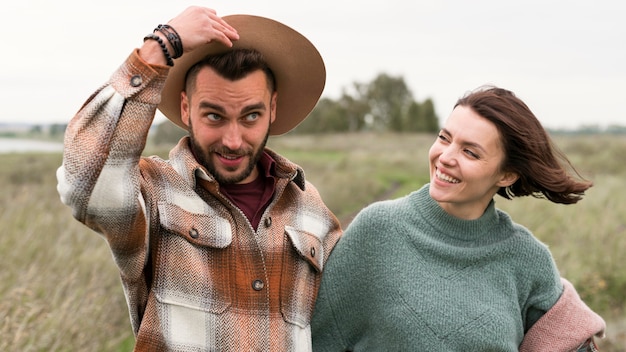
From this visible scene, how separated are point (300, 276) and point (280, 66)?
87cm

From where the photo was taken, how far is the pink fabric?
120 inches

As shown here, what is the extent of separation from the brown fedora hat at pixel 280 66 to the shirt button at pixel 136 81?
471 mm

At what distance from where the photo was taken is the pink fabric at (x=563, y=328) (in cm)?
305

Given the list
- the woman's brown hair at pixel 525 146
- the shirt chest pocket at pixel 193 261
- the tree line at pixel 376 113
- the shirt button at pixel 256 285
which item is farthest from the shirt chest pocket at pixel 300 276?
the tree line at pixel 376 113

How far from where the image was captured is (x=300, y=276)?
3.04m

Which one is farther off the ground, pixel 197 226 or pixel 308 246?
pixel 197 226

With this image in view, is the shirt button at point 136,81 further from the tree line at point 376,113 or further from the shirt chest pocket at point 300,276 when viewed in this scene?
the tree line at point 376,113

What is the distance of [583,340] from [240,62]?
179 cm

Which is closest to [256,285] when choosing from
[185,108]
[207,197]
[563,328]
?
[207,197]

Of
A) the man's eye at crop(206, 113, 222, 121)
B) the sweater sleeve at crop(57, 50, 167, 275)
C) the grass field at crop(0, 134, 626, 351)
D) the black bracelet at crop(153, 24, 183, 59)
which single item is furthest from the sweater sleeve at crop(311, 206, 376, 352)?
the grass field at crop(0, 134, 626, 351)

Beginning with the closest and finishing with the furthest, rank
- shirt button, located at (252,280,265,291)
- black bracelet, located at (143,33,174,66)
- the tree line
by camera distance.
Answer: black bracelet, located at (143,33,174,66) < shirt button, located at (252,280,265,291) < the tree line

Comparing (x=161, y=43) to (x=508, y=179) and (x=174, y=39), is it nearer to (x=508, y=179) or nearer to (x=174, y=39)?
(x=174, y=39)

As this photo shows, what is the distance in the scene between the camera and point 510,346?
3020 millimetres

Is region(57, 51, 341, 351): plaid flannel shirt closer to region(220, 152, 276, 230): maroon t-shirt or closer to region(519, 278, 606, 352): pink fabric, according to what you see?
region(220, 152, 276, 230): maroon t-shirt
